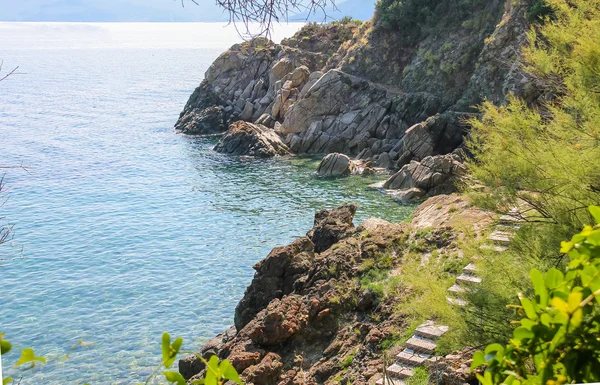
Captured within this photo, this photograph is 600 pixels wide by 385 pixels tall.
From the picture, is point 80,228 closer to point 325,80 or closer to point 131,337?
point 131,337

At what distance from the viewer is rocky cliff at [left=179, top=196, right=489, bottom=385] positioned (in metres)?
15.3

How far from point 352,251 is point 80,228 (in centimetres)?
1921

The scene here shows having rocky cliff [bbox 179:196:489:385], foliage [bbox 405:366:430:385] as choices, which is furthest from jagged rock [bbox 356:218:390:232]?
foliage [bbox 405:366:430:385]

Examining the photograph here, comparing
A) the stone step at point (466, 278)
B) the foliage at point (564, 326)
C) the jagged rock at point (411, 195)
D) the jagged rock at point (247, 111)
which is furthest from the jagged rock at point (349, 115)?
the foliage at point (564, 326)

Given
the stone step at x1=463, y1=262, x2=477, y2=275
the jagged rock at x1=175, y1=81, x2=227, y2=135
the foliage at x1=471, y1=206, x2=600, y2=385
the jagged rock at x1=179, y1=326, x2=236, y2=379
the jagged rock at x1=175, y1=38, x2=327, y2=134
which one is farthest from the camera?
the jagged rock at x1=175, y1=38, x2=327, y2=134

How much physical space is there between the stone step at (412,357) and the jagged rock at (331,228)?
7799mm

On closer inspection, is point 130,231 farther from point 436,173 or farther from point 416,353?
point 416,353

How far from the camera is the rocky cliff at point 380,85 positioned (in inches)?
1743

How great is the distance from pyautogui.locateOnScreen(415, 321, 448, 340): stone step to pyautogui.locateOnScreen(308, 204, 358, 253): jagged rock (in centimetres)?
729

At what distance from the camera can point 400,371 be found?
1349 cm

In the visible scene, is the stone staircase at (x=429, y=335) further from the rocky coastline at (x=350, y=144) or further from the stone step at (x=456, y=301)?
the rocky coastline at (x=350, y=144)

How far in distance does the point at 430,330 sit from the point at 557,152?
→ 5.17m

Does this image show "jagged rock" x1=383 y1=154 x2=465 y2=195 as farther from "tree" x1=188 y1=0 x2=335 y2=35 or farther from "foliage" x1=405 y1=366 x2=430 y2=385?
"tree" x1=188 y1=0 x2=335 y2=35

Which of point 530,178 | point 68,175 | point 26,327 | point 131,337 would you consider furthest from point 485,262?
point 68,175
